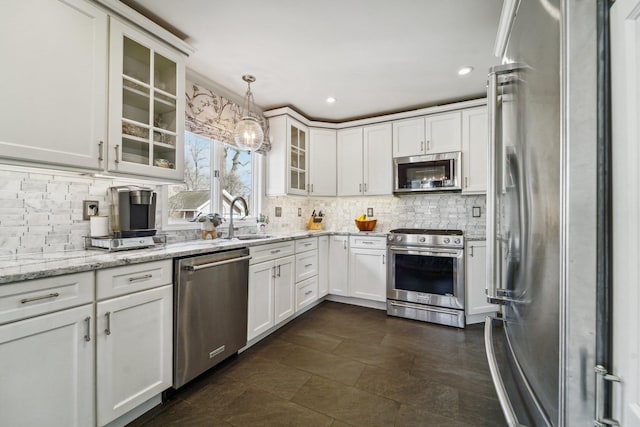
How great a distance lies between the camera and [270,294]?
8.31ft

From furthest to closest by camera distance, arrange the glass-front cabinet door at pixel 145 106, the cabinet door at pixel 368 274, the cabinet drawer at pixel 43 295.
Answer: the cabinet door at pixel 368 274 < the glass-front cabinet door at pixel 145 106 < the cabinet drawer at pixel 43 295

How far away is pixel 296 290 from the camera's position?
2939mm

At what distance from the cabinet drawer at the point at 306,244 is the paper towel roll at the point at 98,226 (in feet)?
5.65

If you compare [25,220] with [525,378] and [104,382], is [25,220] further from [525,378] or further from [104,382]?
[525,378]

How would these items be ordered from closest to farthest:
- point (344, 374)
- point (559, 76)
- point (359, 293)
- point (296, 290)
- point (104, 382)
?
point (559, 76) < point (104, 382) < point (344, 374) < point (296, 290) < point (359, 293)

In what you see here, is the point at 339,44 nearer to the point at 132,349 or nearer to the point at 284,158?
the point at 284,158

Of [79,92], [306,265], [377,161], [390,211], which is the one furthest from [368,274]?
[79,92]

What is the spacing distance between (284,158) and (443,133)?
200 cm

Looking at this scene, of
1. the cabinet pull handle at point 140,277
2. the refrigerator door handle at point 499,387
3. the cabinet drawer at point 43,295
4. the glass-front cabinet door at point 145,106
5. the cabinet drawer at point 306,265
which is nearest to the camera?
the refrigerator door handle at point 499,387

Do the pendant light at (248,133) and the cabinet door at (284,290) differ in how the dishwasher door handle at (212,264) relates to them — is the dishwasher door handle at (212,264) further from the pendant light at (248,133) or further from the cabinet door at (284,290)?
the pendant light at (248,133)

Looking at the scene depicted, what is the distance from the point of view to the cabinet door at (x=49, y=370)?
107 centimetres

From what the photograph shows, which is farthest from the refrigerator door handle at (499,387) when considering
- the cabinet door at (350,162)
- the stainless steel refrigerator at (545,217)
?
the cabinet door at (350,162)

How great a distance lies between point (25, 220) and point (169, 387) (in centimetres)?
131

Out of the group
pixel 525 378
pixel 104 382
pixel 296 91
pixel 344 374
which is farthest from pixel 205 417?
pixel 296 91
